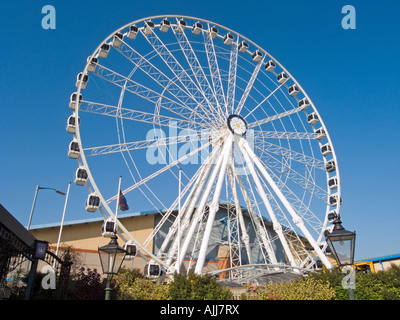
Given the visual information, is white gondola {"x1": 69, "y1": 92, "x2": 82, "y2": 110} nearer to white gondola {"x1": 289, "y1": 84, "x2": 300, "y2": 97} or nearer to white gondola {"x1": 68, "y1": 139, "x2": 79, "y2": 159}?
white gondola {"x1": 68, "y1": 139, "x2": 79, "y2": 159}

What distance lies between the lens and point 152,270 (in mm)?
19000

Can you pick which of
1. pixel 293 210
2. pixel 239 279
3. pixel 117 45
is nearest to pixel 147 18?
pixel 117 45

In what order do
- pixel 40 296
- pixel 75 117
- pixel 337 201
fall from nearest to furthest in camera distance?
1. pixel 40 296
2. pixel 75 117
3. pixel 337 201

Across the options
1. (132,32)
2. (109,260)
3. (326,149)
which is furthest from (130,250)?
(326,149)

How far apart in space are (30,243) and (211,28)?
21.6 m

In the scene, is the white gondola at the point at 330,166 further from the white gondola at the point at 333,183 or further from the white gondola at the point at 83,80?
the white gondola at the point at 83,80

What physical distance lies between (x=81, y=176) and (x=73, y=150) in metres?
1.65

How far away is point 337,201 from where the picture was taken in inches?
1053

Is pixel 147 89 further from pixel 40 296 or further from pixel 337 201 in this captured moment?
pixel 337 201

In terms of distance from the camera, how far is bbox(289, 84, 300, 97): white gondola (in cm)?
2964

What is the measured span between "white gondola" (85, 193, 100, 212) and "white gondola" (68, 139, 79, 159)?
253 cm

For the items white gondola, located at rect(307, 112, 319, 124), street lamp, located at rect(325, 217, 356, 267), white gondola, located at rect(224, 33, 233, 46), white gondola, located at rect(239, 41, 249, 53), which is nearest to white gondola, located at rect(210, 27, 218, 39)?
white gondola, located at rect(224, 33, 233, 46)
